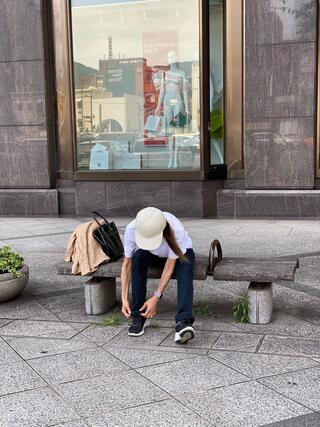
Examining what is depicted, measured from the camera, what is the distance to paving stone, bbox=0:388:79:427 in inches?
119

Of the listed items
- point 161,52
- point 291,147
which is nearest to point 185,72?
point 161,52

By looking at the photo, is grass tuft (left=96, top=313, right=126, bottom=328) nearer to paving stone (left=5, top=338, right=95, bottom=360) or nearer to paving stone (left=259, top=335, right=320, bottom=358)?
paving stone (left=5, top=338, right=95, bottom=360)

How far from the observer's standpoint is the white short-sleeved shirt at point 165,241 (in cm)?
422

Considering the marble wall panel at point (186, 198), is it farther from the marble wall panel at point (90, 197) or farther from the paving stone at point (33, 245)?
the paving stone at point (33, 245)

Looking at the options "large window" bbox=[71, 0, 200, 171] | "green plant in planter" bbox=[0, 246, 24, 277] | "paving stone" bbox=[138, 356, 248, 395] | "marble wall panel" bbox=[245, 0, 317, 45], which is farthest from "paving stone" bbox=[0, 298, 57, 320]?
"marble wall panel" bbox=[245, 0, 317, 45]

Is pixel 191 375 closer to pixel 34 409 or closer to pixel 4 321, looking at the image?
pixel 34 409

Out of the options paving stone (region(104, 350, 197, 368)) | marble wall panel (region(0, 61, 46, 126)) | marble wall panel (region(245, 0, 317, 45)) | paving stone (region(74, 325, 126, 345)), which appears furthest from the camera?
marble wall panel (region(0, 61, 46, 126))

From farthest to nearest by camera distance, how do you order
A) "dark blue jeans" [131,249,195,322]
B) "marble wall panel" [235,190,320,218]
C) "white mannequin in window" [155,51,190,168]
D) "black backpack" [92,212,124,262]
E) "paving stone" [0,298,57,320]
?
1. "white mannequin in window" [155,51,190,168]
2. "marble wall panel" [235,190,320,218]
3. "paving stone" [0,298,57,320]
4. "black backpack" [92,212,124,262]
5. "dark blue jeans" [131,249,195,322]

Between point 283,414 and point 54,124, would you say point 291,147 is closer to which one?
point 54,124

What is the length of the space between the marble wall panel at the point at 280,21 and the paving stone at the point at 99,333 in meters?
6.89

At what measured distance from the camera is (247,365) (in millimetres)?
3730

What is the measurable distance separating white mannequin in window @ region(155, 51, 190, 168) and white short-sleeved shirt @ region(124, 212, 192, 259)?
6500 millimetres

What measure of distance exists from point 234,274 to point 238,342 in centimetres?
53

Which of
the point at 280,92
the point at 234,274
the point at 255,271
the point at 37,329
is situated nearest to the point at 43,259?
the point at 37,329
